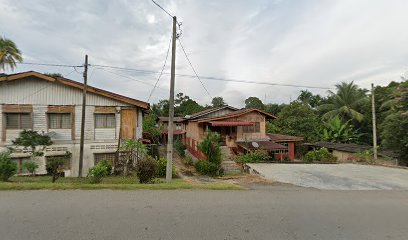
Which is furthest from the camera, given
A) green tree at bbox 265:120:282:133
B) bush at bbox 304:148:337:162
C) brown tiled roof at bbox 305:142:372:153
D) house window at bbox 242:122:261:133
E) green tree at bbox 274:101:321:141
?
green tree at bbox 265:120:282:133

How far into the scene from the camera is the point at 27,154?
41.0 feet

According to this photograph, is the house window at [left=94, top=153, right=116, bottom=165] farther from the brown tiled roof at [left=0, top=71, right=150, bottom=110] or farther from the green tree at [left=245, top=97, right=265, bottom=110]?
the green tree at [left=245, top=97, right=265, bottom=110]

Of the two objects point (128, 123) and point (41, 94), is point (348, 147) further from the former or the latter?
point (41, 94)

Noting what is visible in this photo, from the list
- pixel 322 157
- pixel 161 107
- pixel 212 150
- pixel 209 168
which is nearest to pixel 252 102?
pixel 161 107

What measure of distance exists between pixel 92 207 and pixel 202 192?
3036mm

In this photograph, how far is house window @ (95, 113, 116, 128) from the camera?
45.0 feet

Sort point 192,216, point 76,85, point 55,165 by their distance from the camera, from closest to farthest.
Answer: point 192,216 → point 55,165 → point 76,85

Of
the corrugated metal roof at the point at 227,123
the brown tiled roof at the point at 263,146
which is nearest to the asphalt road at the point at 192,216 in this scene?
the corrugated metal roof at the point at 227,123

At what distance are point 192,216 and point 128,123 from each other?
35.3 ft

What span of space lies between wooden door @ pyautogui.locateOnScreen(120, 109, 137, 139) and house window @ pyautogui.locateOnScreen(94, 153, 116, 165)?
4.58 feet

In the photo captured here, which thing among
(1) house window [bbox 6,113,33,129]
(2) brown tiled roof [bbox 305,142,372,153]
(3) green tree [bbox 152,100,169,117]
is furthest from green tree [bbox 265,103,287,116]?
(1) house window [bbox 6,113,33,129]

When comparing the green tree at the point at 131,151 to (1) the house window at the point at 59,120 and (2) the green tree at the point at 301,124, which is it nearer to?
(1) the house window at the point at 59,120

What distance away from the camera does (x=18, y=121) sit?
496 inches

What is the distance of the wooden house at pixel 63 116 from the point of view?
12.5 meters
